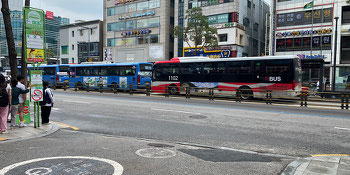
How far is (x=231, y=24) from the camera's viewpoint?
40562mm

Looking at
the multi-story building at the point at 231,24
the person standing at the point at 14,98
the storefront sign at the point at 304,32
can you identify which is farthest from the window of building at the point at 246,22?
the person standing at the point at 14,98

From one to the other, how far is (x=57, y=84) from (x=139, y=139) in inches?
1166

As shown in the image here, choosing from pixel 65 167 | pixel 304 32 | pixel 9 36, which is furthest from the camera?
pixel 304 32

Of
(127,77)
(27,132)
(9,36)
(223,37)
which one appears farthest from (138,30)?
(27,132)

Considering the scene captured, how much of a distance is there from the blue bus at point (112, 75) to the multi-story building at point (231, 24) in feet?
56.8

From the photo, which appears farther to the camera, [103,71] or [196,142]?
[103,71]

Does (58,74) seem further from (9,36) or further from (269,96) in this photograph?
(269,96)

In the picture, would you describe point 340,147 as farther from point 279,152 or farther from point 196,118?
point 196,118

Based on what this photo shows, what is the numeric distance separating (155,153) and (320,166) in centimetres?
344

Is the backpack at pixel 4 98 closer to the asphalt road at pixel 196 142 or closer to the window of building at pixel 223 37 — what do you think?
the asphalt road at pixel 196 142

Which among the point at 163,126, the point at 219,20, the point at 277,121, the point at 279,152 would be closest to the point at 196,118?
the point at 163,126

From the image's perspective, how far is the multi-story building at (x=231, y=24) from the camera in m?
40.7

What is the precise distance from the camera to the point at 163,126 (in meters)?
9.52

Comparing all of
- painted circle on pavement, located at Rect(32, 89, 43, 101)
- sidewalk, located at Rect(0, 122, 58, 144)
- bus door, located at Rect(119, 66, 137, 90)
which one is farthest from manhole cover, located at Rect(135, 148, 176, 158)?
bus door, located at Rect(119, 66, 137, 90)
